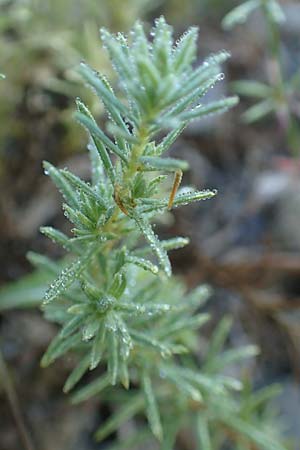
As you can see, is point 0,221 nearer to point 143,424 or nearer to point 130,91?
point 143,424

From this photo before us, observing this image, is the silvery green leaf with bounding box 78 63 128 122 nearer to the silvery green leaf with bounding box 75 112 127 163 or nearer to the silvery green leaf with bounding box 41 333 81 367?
the silvery green leaf with bounding box 75 112 127 163

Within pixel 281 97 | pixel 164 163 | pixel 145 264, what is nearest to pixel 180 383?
pixel 145 264

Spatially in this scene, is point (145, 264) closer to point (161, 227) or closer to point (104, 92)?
point (104, 92)

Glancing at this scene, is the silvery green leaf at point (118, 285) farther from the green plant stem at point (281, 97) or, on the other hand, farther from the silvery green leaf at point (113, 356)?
the green plant stem at point (281, 97)

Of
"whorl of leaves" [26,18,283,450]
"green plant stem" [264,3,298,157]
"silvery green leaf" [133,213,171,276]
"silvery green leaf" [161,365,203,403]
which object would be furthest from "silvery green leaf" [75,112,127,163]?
"green plant stem" [264,3,298,157]

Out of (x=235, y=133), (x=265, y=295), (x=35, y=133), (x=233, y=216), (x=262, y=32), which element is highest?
(x=35, y=133)

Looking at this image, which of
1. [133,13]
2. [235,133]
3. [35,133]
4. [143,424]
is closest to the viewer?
[143,424]

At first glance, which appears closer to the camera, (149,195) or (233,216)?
(149,195)

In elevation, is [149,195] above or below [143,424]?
above

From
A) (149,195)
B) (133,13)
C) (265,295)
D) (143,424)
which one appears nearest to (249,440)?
(143,424)
